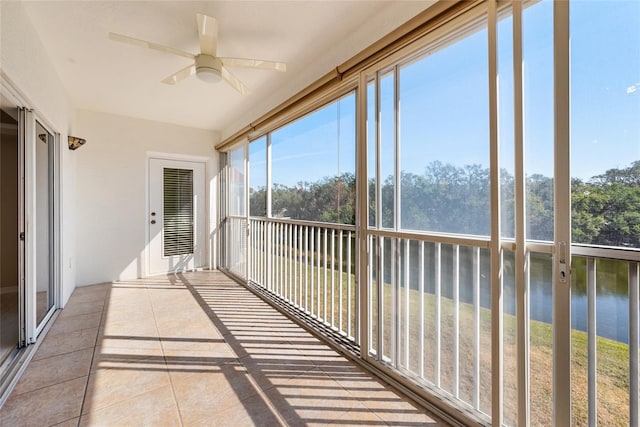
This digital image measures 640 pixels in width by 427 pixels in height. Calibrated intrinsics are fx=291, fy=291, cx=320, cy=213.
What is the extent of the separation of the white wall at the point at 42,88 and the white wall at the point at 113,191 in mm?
320

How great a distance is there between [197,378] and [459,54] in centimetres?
261

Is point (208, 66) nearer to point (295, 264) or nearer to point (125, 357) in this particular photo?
point (295, 264)

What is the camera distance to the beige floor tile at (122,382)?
1733 millimetres

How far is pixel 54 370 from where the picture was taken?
203cm

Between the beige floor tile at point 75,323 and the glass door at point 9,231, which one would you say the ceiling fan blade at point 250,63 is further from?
the beige floor tile at point 75,323

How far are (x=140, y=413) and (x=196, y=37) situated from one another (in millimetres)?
2636

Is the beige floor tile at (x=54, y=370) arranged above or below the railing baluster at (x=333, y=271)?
below

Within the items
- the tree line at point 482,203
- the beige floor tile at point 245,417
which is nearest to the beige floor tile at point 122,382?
the beige floor tile at point 245,417

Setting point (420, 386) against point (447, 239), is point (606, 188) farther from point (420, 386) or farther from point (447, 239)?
point (420, 386)

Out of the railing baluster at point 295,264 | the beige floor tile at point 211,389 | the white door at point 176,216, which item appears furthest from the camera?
the white door at point 176,216

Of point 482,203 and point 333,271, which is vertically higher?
point 482,203

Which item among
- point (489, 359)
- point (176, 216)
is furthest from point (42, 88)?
point (489, 359)

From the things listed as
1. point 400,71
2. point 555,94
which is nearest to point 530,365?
point 555,94

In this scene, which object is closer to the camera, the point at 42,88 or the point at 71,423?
the point at 71,423
